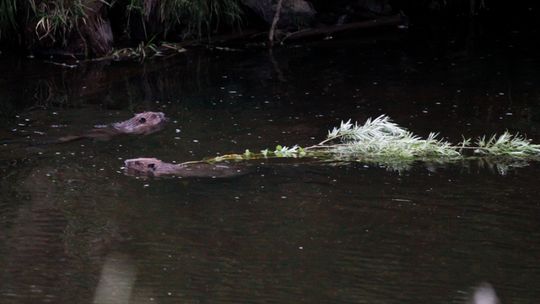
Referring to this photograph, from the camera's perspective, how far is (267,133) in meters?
8.38

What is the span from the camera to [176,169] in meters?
7.21

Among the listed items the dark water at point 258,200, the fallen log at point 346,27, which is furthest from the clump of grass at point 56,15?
the fallen log at point 346,27

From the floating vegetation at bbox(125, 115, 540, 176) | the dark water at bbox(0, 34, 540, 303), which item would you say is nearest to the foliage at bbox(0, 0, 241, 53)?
the dark water at bbox(0, 34, 540, 303)

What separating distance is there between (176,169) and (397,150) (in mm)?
1874

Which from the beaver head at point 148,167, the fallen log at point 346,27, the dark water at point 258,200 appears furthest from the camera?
the fallen log at point 346,27

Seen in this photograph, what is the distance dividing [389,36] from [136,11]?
12.4 ft

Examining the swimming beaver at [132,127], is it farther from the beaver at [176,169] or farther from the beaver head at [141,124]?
the beaver at [176,169]

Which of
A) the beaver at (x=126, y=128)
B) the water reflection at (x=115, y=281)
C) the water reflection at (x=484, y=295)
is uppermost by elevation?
the water reflection at (x=484, y=295)

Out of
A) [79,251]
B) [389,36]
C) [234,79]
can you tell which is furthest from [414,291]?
[389,36]

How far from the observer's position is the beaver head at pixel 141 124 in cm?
831

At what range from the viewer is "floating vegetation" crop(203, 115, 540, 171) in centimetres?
760

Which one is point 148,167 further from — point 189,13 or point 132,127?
point 189,13

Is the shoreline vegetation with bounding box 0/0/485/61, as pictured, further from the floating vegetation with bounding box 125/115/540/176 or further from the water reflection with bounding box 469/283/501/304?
the water reflection with bounding box 469/283/501/304

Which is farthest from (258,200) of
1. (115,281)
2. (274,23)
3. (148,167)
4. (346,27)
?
(346,27)
